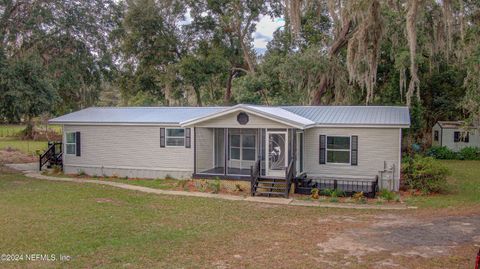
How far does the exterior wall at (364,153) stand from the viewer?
16.6 m

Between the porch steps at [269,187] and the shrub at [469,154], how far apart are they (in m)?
17.2

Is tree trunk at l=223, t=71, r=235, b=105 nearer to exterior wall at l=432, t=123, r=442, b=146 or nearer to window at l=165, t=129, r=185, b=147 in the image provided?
exterior wall at l=432, t=123, r=442, b=146

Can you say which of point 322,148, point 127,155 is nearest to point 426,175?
point 322,148

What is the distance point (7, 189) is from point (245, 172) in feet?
28.9

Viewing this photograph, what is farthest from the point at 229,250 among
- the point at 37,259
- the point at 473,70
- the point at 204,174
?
the point at 473,70

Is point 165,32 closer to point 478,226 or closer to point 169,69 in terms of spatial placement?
point 169,69

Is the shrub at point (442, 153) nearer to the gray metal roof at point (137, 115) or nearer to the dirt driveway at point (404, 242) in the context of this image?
the gray metal roof at point (137, 115)

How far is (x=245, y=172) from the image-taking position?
57.9 ft

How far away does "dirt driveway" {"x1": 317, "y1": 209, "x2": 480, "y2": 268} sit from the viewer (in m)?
7.79

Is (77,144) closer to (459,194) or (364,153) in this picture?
(364,153)

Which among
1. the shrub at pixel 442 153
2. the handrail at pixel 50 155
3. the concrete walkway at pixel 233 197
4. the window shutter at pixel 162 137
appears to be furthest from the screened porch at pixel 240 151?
the shrub at pixel 442 153

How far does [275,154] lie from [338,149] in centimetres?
276

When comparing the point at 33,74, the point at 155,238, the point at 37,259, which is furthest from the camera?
the point at 33,74

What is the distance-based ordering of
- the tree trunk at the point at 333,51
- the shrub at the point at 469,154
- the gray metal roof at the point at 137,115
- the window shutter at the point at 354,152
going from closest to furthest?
the window shutter at the point at 354,152 < the gray metal roof at the point at 137,115 < the tree trunk at the point at 333,51 < the shrub at the point at 469,154
